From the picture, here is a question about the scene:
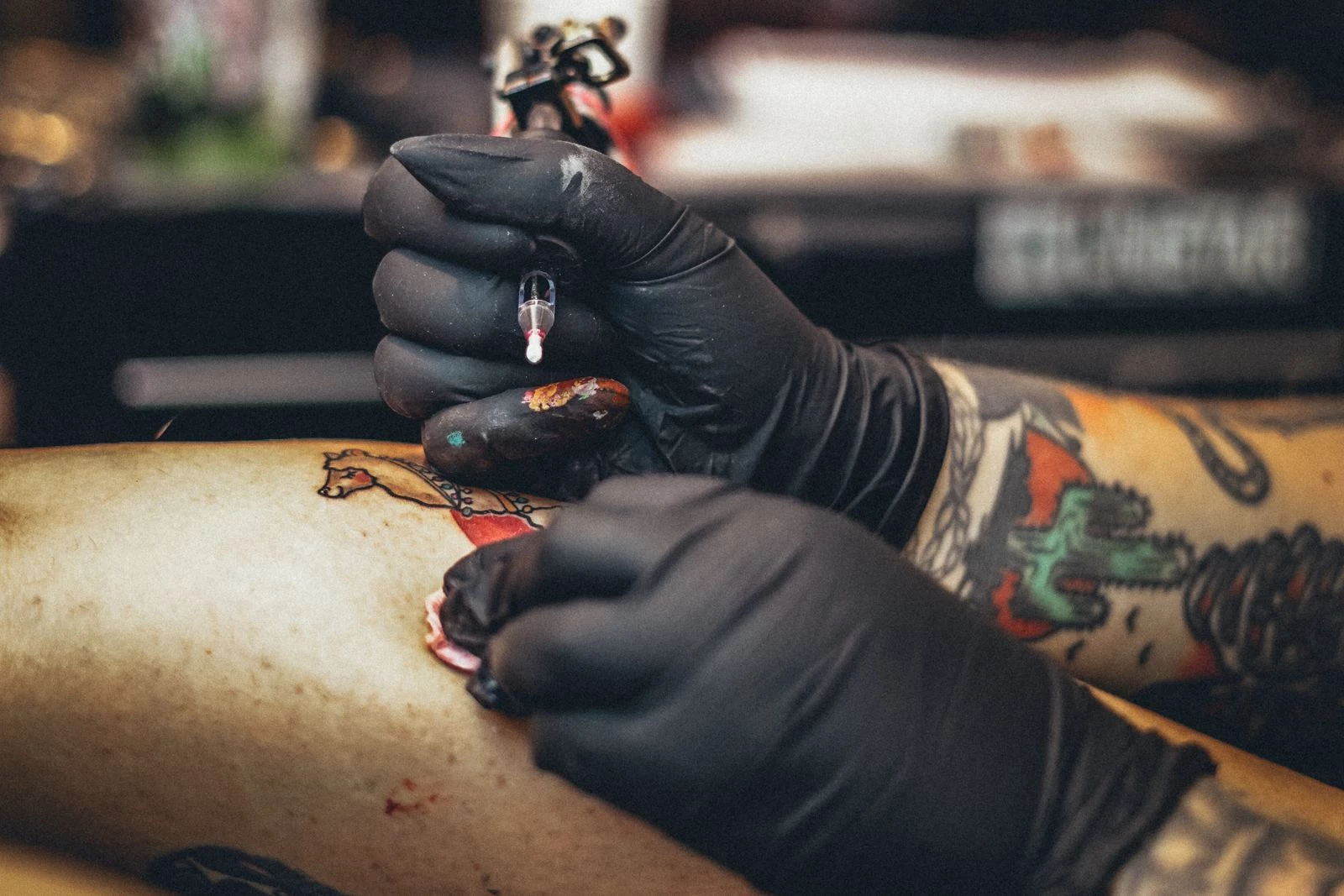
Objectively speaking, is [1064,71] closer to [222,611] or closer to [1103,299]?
[1103,299]

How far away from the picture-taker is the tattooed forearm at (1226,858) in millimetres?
774

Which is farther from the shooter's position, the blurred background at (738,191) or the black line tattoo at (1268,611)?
the blurred background at (738,191)

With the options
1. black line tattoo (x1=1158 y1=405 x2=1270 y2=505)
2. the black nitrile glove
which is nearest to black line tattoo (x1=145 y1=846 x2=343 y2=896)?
the black nitrile glove

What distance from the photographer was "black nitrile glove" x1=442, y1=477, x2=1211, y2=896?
0.68 m

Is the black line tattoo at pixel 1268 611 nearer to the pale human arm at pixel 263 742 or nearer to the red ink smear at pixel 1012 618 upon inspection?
the red ink smear at pixel 1012 618

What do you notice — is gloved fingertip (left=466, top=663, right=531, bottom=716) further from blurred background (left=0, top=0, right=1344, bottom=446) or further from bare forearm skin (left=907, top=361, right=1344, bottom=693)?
blurred background (left=0, top=0, right=1344, bottom=446)

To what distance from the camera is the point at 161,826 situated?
90 centimetres

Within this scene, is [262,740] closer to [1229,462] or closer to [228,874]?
[228,874]

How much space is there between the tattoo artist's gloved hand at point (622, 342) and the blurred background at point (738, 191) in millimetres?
955

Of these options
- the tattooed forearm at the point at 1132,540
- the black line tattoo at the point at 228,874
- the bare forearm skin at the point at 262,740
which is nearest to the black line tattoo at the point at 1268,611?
the tattooed forearm at the point at 1132,540

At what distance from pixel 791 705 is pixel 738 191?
1831mm

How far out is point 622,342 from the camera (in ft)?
3.40

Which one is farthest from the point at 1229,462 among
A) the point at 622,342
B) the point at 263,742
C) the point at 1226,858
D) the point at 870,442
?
the point at 263,742

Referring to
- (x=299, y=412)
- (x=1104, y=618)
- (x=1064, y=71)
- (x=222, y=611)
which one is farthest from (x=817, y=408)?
(x=1064, y=71)
